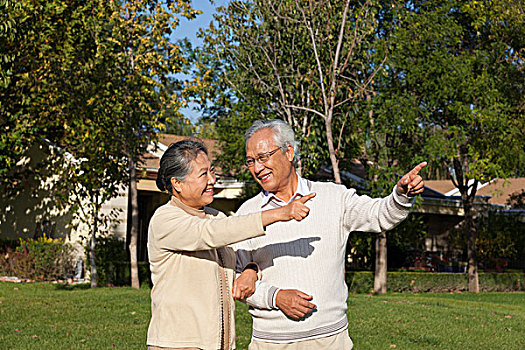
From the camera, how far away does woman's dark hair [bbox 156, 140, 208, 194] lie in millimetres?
3529

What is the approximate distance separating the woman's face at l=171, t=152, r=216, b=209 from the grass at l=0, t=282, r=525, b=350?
5393mm

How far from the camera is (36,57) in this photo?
17.0 meters

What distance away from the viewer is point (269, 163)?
12.6 feet

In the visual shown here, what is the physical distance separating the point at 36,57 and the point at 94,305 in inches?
314

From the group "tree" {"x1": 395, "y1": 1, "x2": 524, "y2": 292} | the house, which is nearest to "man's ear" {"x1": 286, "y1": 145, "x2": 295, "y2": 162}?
the house

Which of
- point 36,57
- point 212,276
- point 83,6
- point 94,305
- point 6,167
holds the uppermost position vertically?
point 83,6

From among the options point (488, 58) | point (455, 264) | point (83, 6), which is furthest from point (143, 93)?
point (455, 264)

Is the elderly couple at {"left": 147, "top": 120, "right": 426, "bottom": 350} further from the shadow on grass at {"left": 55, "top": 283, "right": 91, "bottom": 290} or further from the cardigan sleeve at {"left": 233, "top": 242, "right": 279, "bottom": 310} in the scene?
the shadow on grass at {"left": 55, "top": 283, "right": 91, "bottom": 290}

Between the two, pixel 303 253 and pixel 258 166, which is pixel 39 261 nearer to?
pixel 258 166

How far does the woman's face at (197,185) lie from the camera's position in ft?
11.6

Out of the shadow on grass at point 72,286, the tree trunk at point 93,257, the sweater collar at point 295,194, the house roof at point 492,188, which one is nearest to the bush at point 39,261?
the shadow on grass at point 72,286

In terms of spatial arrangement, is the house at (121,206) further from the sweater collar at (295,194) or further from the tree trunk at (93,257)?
the sweater collar at (295,194)

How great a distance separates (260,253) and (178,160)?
73cm

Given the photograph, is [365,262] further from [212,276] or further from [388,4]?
[212,276]
